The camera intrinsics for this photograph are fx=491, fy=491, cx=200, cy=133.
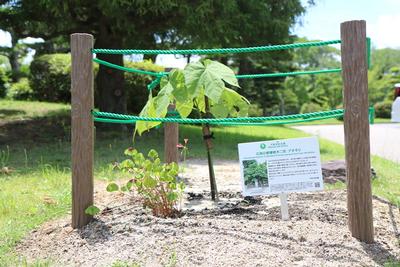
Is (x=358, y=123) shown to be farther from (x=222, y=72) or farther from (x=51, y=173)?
(x=51, y=173)

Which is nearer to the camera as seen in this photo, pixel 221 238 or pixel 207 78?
pixel 221 238

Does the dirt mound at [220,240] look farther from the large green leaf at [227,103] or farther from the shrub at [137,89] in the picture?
the shrub at [137,89]

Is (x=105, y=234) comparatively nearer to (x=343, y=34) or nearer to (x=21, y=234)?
(x=21, y=234)

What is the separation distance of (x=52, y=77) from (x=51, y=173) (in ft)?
39.0

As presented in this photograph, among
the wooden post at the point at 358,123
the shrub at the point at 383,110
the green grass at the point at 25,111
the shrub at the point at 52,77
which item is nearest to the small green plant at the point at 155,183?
the wooden post at the point at 358,123

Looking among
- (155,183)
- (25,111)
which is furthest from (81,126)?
(25,111)

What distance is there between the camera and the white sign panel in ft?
10.4

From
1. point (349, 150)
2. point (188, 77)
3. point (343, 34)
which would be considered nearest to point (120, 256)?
point (188, 77)

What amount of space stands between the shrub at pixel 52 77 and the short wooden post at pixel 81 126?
13.6m

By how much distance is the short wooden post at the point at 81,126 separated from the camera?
11.1 ft

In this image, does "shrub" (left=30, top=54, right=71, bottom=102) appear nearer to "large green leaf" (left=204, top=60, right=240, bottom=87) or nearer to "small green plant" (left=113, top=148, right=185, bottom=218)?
"small green plant" (left=113, top=148, right=185, bottom=218)

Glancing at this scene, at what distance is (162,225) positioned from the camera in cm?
324

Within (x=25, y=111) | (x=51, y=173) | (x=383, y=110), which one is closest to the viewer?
(x=51, y=173)

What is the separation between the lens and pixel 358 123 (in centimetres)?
292
